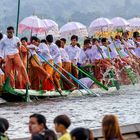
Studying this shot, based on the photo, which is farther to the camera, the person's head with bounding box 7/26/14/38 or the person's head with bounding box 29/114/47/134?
the person's head with bounding box 7/26/14/38

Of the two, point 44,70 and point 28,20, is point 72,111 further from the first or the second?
point 28,20

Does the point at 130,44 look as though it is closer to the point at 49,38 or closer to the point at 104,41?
the point at 104,41

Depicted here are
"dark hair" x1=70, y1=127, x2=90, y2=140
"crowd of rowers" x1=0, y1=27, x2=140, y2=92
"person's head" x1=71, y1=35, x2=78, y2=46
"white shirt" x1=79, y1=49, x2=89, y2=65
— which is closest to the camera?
"dark hair" x1=70, y1=127, x2=90, y2=140

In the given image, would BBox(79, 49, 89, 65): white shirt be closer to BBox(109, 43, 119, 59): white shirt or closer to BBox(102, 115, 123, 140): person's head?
BBox(109, 43, 119, 59): white shirt

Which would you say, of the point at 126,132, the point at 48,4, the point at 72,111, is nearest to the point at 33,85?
the point at 72,111

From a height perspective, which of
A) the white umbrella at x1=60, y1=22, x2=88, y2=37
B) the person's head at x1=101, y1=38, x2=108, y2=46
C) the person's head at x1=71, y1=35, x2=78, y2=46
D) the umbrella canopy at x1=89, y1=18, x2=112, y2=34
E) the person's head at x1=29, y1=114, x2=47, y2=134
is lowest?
the person's head at x1=29, y1=114, x2=47, y2=134

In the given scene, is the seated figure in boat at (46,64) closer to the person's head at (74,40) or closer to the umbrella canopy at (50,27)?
the person's head at (74,40)

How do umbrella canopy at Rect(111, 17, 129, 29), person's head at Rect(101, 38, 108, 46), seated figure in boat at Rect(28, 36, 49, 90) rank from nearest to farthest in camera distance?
1. seated figure in boat at Rect(28, 36, 49, 90)
2. person's head at Rect(101, 38, 108, 46)
3. umbrella canopy at Rect(111, 17, 129, 29)

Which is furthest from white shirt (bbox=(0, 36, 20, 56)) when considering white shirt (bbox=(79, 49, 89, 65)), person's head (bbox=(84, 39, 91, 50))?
person's head (bbox=(84, 39, 91, 50))

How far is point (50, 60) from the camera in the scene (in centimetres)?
1655

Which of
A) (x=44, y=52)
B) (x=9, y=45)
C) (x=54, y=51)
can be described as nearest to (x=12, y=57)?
(x=9, y=45)

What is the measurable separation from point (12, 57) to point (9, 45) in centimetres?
33

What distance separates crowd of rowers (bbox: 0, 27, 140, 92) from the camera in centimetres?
1538

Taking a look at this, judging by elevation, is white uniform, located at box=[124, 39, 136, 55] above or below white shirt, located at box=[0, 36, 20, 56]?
above
